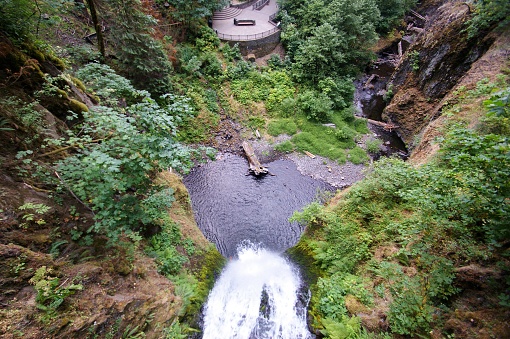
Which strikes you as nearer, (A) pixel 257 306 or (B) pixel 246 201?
(A) pixel 257 306

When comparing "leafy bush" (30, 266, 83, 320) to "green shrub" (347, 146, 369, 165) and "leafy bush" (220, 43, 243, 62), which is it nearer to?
"green shrub" (347, 146, 369, 165)

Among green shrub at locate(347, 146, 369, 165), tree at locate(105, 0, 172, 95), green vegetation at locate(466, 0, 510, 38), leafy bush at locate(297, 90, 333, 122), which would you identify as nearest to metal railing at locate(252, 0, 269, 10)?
leafy bush at locate(297, 90, 333, 122)

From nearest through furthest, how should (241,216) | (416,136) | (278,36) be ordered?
(241,216) < (416,136) < (278,36)

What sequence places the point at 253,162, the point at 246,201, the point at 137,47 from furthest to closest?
the point at 253,162
the point at 246,201
the point at 137,47

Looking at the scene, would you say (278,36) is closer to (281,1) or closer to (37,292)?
(281,1)

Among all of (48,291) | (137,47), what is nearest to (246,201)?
(137,47)

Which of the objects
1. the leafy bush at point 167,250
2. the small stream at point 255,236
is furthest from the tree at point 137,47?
the leafy bush at point 167,250

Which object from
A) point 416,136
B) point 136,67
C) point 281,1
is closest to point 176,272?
point 136,67

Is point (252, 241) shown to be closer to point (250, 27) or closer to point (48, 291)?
point (48, 291)
